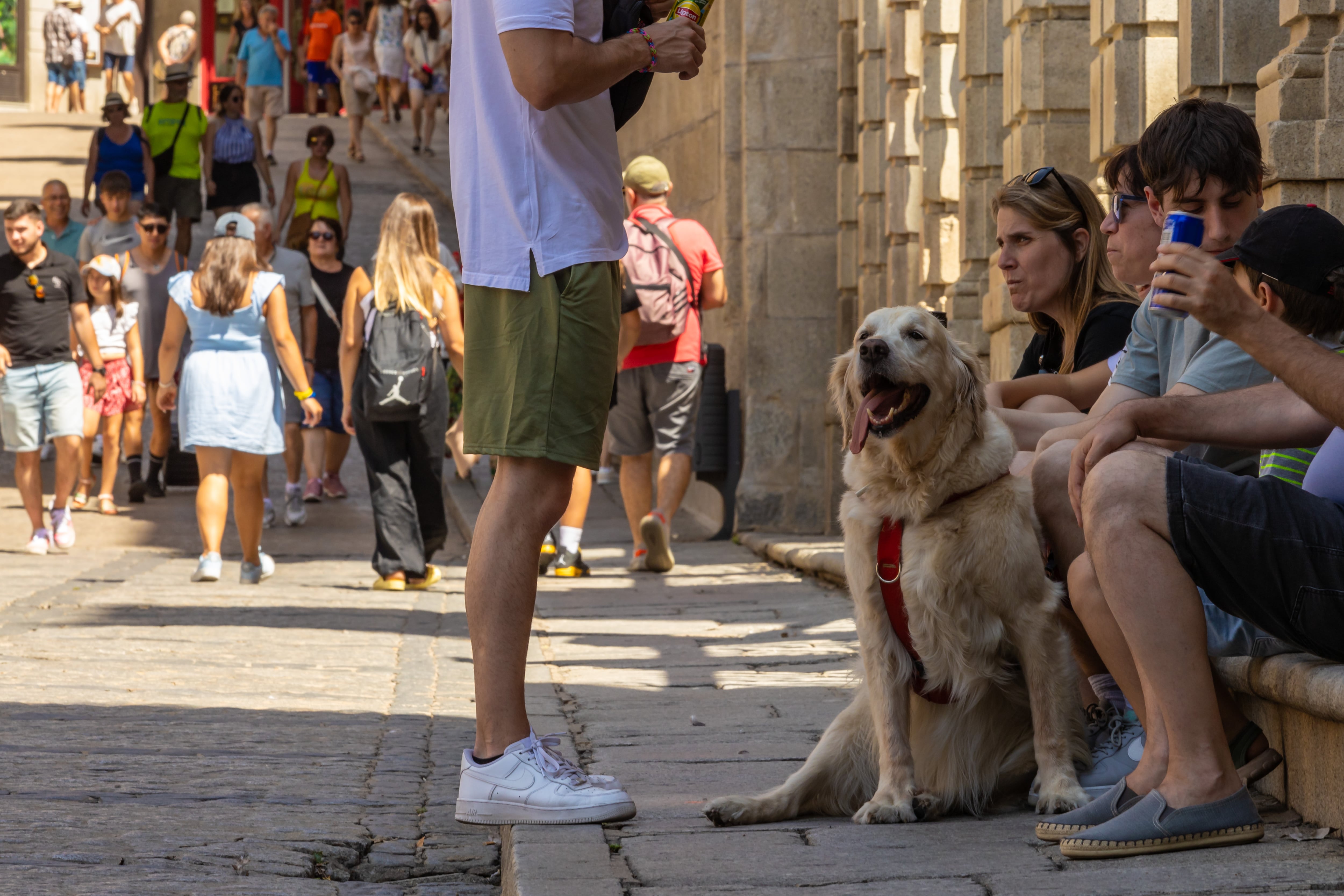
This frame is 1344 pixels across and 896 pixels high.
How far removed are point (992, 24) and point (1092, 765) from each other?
6.14 metres

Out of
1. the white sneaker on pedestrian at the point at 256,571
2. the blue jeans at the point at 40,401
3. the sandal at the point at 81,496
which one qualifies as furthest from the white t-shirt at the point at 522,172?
the sandal at the point at 81,496

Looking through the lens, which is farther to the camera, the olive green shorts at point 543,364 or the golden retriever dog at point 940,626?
the golden retriever dog at point 940,626

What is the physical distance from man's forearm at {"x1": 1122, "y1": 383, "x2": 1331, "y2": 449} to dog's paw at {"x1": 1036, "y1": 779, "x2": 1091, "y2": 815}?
862mm

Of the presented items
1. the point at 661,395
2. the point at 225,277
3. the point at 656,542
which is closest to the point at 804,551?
the point at 656,542

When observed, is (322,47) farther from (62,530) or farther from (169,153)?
(62,530)

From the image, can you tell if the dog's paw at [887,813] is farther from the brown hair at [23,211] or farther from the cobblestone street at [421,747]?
the brown hair at [23,211]

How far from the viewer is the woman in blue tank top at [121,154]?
717 inches

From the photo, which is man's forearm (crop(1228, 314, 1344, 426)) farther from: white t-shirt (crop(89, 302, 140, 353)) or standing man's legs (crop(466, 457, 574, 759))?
white t-shirt (crop(89, 302, 140, 353))

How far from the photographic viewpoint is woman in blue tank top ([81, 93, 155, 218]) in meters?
18.2

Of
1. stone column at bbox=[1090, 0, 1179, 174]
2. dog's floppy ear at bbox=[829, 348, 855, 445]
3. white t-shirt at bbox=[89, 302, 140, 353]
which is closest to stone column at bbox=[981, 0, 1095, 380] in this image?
stone column at bbox=[1090, 0, 1179, 174]

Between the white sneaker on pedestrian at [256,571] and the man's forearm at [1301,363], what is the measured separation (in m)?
7.43

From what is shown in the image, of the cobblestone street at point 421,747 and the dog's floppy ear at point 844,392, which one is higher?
the dog's floppy ear at point 844,392

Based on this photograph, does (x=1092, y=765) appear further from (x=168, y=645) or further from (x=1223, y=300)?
(x=168, y=645)

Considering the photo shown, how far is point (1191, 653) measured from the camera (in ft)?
10.4
